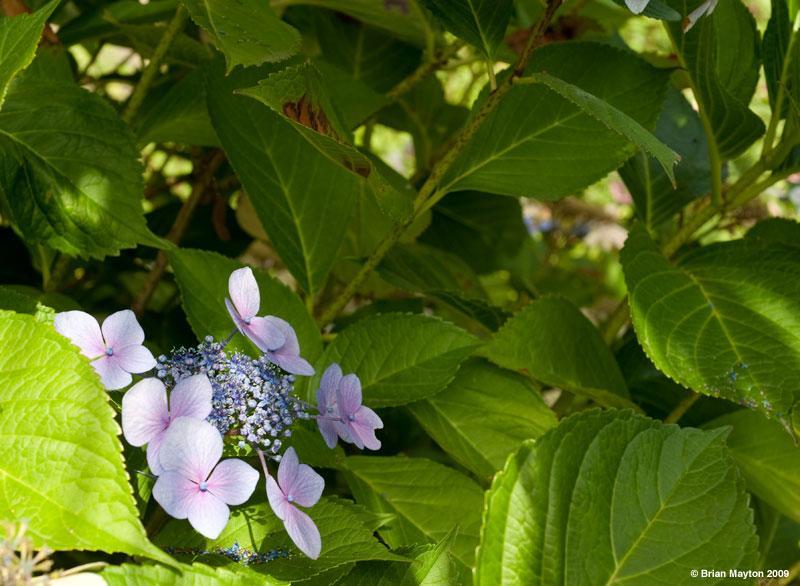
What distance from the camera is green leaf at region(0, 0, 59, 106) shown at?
683mm

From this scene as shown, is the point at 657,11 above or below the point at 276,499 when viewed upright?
above

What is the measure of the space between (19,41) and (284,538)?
1.40 feet

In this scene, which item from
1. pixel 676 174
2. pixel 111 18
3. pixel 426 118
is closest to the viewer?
pixel 111 18

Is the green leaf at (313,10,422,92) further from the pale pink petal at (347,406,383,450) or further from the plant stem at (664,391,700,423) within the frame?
the pale pink petal at (347,406,383,450)

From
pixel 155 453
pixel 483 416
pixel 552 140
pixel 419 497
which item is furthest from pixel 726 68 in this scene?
pixel 155 453

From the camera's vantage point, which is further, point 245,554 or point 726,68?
point 726,68

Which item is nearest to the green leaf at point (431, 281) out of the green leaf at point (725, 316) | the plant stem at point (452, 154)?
the plant stem at point (452, 154)

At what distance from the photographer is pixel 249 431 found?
A: 65 cm

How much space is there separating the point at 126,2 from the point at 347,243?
16.6 inches

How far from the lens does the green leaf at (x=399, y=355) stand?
0.89m

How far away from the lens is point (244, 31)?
2.79ft

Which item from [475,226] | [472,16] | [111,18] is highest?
[472,16]

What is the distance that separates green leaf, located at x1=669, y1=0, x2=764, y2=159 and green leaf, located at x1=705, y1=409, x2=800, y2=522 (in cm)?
32

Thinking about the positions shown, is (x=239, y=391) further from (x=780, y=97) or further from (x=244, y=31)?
(x=780, y=97)
